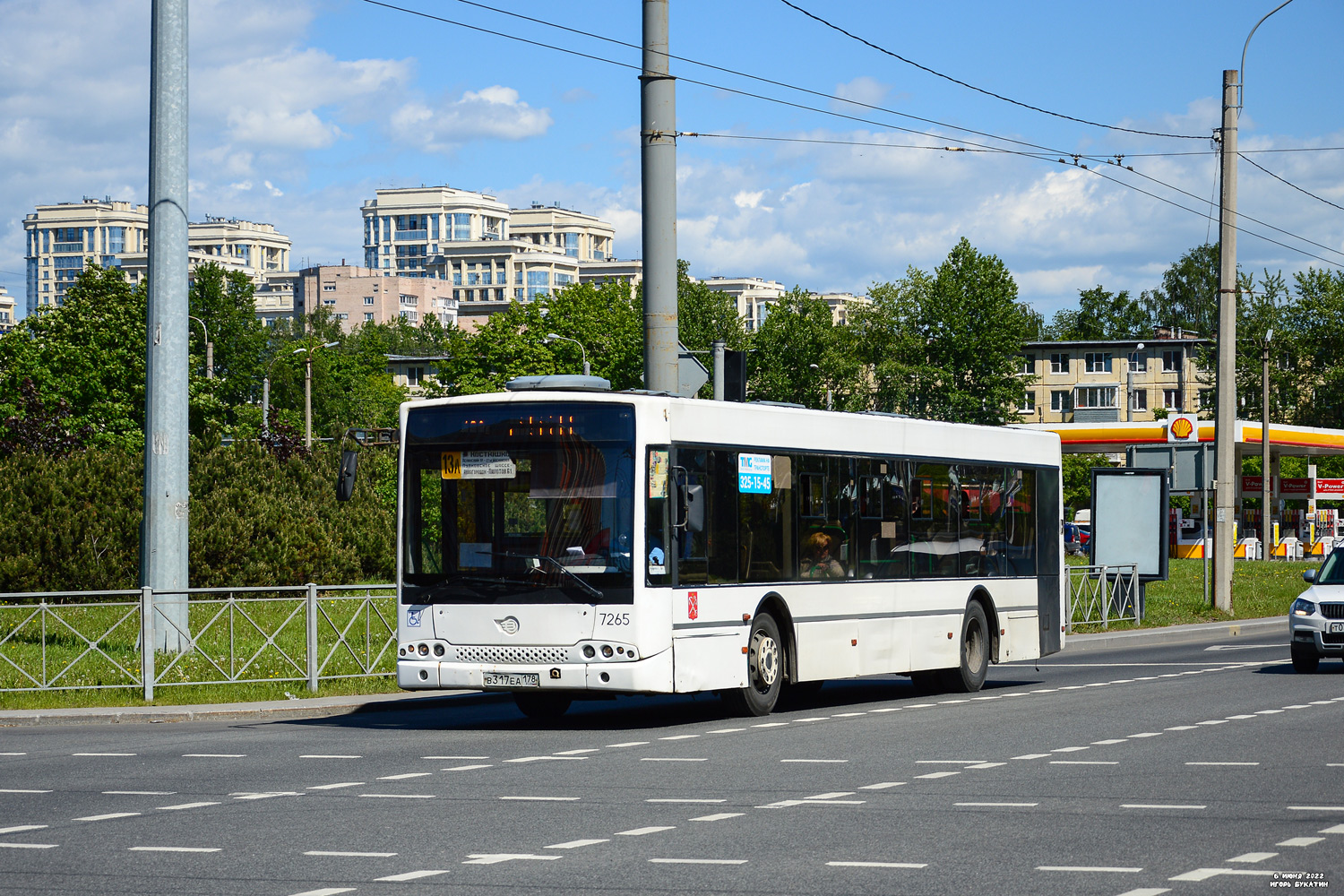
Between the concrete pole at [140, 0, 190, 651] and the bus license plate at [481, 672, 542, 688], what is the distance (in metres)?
6.72

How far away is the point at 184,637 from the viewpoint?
1830 cm

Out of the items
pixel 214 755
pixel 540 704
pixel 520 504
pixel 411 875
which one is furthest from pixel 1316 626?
pixel 411 875

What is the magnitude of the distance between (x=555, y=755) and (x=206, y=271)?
83.5 meters

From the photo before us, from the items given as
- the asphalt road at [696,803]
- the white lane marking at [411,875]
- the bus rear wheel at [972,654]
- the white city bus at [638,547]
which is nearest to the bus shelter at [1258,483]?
the bus rear wheel at [972,654]

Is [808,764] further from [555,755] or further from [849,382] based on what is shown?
[849,382]

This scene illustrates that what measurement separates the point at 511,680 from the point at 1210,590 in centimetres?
2475

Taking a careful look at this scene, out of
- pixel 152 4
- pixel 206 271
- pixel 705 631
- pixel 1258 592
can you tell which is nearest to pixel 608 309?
pixel 206 271

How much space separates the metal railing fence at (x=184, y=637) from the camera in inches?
708

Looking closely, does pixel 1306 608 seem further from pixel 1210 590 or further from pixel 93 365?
pixel 93 365

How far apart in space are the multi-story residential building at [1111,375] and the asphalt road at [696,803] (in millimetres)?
114103

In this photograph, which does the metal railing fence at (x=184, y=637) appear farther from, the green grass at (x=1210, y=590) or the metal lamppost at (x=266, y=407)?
the metal lamppost at (x=266, y=407)

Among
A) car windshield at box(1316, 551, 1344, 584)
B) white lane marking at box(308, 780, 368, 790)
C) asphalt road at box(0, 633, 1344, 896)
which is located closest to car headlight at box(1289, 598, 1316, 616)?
car windshield at box(1316, 551, 1344, 584)

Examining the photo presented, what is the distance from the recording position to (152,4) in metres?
20.8

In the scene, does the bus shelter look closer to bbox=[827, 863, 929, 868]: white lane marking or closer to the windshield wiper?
the windshield wiper
